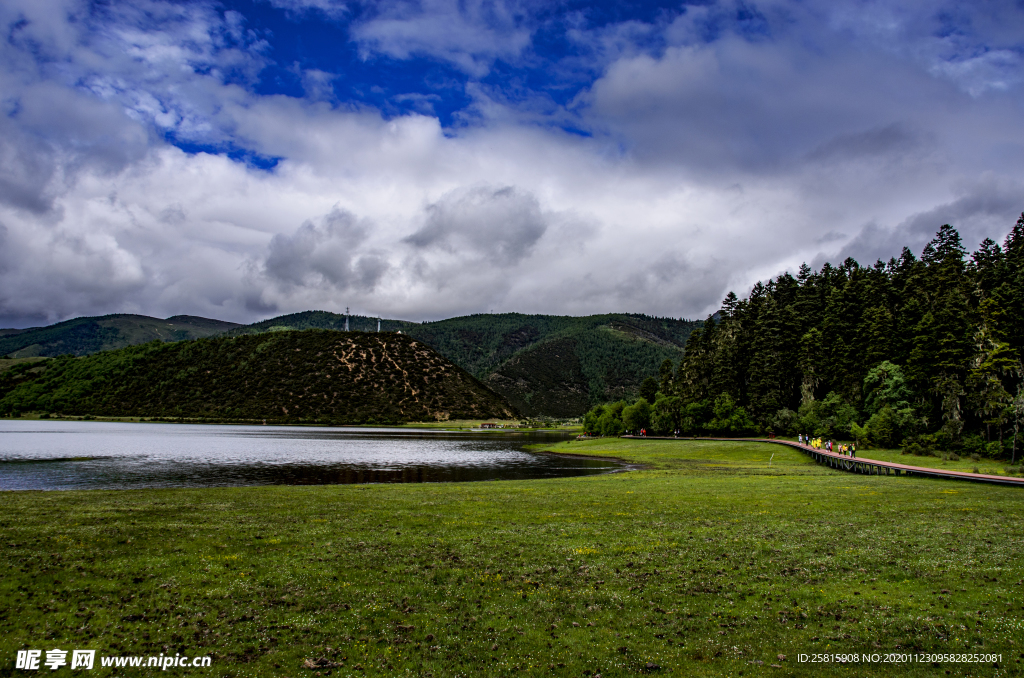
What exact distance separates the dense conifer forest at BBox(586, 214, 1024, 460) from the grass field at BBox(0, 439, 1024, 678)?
4843 centimetres

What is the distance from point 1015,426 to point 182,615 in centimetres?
7381

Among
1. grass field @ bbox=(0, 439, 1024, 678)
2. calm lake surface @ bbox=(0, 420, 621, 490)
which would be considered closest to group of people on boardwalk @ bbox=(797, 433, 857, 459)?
calm lake surface @ bbox=(0, 420, 621, 490)

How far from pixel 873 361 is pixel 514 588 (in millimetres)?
90518

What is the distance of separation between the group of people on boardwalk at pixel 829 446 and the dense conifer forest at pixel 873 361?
348 cm

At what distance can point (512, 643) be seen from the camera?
37.6 ft

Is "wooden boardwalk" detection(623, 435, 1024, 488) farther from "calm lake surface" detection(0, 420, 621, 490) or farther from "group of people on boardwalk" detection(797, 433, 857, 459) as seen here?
"calm lake surface" detection(0, 420, 621, 490)

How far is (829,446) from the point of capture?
225 ft

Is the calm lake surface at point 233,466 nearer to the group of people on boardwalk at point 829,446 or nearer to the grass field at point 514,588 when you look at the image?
the grass field at point 514,588

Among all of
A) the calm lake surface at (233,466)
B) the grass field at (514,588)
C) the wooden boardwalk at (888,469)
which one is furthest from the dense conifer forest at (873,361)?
the grass field at (514,588)

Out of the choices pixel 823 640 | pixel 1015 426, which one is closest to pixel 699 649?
pixel 823 640

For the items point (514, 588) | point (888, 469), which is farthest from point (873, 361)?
point (514, 588)

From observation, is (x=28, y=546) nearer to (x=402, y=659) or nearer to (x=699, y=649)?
(x=402, y=659)

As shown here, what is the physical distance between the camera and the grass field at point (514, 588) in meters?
10.9

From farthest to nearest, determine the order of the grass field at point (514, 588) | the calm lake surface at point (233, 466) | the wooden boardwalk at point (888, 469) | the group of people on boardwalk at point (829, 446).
Answer: the group of people on boardwalk at point (829, 446) → the calm lake surface at point (233, 466) → the wooden boardwalk at point (888, 469) → the grass field at point (514, 588)
